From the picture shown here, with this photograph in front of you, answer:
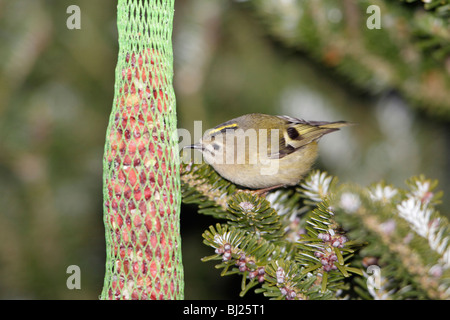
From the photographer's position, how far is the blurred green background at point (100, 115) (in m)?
3.78

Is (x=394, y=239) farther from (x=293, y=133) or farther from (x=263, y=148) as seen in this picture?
(x=293, y=133)

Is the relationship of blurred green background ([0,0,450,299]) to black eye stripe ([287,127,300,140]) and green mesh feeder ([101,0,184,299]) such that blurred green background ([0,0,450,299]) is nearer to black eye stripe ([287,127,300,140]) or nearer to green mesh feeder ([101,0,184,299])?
black eye stripe ([287,127,300,140])

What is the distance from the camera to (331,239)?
2.10 m

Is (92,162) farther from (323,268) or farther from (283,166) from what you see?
(323,268)

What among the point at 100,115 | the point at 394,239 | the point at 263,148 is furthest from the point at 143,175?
the point at 100,115

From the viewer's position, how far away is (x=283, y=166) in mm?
3465

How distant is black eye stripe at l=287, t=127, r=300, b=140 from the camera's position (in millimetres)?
3729

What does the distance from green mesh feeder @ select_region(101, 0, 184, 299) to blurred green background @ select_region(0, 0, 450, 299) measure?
4.12ft

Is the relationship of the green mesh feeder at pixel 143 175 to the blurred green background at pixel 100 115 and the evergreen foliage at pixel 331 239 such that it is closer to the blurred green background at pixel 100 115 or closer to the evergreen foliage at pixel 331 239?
the evergreen foliage at pixel 331 239

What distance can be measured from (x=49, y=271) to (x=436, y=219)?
9.09ft

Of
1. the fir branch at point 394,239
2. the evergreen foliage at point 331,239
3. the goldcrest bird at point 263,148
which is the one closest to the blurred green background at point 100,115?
the goldcrest bird at point 263,148

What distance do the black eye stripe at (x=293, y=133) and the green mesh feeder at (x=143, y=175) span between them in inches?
54.0

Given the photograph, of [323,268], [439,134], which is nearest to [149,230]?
[323,268]

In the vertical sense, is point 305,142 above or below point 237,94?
below
